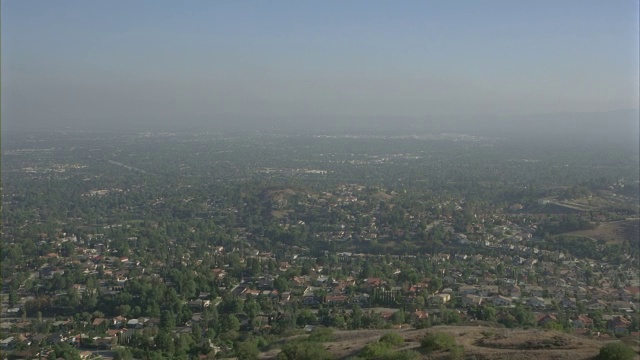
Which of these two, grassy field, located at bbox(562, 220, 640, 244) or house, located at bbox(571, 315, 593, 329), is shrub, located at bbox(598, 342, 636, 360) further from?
grassy field, located at bbox(562, 220, 640, 244)

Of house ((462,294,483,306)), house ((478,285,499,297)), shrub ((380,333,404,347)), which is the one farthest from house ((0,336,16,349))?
house ((478,285,499,297))

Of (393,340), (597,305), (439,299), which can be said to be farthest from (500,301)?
(393,340)

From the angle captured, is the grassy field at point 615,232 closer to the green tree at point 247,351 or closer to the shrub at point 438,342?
the shrub at point 438,342

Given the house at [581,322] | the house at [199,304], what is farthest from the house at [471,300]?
the house at [199,304]

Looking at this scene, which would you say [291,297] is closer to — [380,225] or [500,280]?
[500,280]

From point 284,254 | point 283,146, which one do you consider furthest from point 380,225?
point 283,146

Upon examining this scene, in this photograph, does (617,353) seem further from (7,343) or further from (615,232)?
(615,232)
